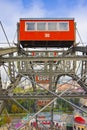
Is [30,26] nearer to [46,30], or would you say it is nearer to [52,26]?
[46,30]

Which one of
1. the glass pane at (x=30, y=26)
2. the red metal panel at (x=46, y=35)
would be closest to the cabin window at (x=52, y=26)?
the red metal panel at (x=46, y=35)

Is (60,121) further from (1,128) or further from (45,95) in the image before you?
(45,95)

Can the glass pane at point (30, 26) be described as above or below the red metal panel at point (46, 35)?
above

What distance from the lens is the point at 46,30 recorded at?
10523 millimetres

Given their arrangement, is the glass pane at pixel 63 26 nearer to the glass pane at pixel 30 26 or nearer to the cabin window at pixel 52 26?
the cabin window at pixel 52 26

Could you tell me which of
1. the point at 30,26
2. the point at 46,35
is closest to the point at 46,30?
the point at 46,35

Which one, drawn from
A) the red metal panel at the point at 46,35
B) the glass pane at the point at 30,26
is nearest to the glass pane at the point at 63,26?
the red metal panel at the point at 46,35

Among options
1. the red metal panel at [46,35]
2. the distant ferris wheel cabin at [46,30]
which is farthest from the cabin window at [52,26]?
the red metal panel at [46,35]

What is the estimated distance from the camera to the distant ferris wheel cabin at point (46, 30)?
34.4 feet

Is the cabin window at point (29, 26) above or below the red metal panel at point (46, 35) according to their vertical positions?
above

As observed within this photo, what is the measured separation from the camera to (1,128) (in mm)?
35406

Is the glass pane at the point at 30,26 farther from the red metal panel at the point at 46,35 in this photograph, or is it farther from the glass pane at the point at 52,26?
the glass pane at the point at 52,26

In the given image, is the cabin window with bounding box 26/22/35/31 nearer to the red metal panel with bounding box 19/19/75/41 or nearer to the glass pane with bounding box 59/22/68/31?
the red metal panel with bounding box 19/19/75/41

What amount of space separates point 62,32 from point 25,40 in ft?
4.20
